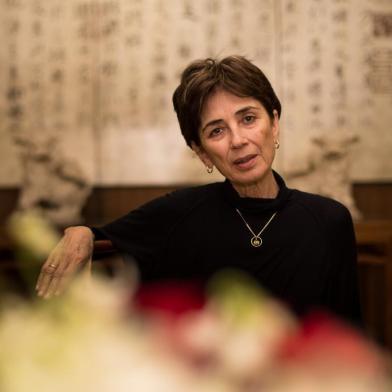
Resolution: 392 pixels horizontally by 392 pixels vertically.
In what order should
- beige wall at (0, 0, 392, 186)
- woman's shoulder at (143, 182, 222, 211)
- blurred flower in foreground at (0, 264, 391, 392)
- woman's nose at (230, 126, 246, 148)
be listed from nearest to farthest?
blurred flower in foreground at (0, 264, 391, 392)
woman's nose at (230, 126, 246, 148)
woman's shoulder at (143, 182, 222, 211)
beige wall at (0, 0, 392, 186)

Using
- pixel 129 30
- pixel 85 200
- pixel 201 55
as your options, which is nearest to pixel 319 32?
pixel 201 55

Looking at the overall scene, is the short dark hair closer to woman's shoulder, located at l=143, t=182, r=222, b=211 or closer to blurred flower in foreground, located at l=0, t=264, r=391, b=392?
woman's shoulder, located at l=143, t=182, r=222, b=211

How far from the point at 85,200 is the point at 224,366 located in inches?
85.8

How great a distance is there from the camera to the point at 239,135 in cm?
121

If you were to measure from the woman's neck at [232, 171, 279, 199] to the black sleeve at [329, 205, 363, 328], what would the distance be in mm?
174

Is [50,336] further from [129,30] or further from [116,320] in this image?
[129,30]

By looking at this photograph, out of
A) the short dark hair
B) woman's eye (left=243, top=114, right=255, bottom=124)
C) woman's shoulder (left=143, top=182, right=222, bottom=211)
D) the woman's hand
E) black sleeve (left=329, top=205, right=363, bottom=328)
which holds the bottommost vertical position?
black sleeve (left=329, top=205, right=363, bottom=328)

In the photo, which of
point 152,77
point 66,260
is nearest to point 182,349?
point 66,260

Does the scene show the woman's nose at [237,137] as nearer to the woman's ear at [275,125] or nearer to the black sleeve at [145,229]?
the woman's ear at [275,125]

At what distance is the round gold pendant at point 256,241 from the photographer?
1246 mm

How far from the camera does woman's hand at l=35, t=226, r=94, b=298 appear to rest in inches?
39.6

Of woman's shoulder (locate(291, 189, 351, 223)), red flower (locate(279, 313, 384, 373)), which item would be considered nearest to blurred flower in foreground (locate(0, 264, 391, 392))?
red flower (locate(279, 313, 384, 373))

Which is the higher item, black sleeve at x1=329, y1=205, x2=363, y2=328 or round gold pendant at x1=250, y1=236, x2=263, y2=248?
round gold pendant at x1=250, y1=236, x2=263, y2=248

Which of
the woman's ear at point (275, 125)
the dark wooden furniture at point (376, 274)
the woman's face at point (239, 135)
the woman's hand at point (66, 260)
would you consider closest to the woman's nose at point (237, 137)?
the woman's face at point (239, 135)
